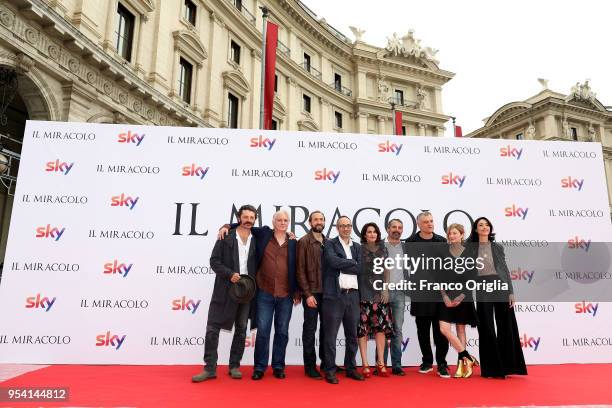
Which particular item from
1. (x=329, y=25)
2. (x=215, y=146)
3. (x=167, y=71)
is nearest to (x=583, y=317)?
(x=215, y=146)

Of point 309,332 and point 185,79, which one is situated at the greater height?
point 185,79

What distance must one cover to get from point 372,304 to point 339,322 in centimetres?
50

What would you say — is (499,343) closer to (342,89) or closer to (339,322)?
(339,322)

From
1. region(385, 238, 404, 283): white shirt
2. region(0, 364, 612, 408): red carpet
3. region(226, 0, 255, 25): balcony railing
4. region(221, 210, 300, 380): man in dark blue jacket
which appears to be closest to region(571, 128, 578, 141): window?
region(226, 0, 255, 25): balcony railing

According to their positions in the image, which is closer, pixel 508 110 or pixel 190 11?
pixel 190 11

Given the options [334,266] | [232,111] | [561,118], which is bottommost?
[334,266]

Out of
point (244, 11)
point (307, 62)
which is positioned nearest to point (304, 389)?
point (244, 11)

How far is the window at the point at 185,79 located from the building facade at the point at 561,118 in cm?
2887

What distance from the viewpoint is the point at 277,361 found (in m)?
4.46

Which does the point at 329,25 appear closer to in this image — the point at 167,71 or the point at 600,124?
the point at 167,71

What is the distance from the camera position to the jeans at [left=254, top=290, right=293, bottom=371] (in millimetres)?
4469

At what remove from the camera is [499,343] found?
183 inches

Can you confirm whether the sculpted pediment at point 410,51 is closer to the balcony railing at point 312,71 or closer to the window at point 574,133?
the balcony railing at point 312,71

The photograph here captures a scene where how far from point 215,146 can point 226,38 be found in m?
15.3
